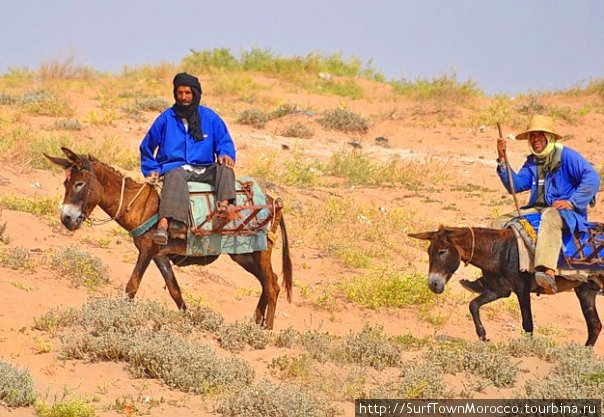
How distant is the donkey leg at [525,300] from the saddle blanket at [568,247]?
0.22 meters

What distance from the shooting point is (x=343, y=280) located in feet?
43.8

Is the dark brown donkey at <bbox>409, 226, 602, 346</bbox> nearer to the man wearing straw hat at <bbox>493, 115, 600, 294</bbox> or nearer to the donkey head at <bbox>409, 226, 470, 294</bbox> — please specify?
the donkey head at <bbox>409, 226, 470, 294</bbox>

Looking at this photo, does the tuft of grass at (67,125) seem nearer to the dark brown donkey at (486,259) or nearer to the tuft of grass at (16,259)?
the tuft of grass at (16,259)

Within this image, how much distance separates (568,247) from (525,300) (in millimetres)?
667

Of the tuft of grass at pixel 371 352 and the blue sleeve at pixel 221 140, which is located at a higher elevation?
the blue sleeve at pixel 221 140

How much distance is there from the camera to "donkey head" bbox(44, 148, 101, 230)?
9391mm

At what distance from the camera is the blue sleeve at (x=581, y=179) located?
999 centimetres

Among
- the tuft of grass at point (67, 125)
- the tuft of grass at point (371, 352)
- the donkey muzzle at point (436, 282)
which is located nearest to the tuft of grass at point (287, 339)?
the tuft of grass at point (371, 352)

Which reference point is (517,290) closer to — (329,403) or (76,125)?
(329,403)

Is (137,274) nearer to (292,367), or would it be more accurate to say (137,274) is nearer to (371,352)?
(292,367)

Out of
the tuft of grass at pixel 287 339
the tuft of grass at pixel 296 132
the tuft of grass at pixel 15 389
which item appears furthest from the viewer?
the tuft of grass at pixel 296 132

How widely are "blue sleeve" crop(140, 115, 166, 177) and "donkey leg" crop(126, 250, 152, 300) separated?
2.75 feet

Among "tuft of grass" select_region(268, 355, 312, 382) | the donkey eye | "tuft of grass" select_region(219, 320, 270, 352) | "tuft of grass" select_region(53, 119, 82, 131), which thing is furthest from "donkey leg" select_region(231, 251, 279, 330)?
"tuft of grass" select_region(53, 119, 82, 131)

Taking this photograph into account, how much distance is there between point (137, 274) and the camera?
9.59 metres
